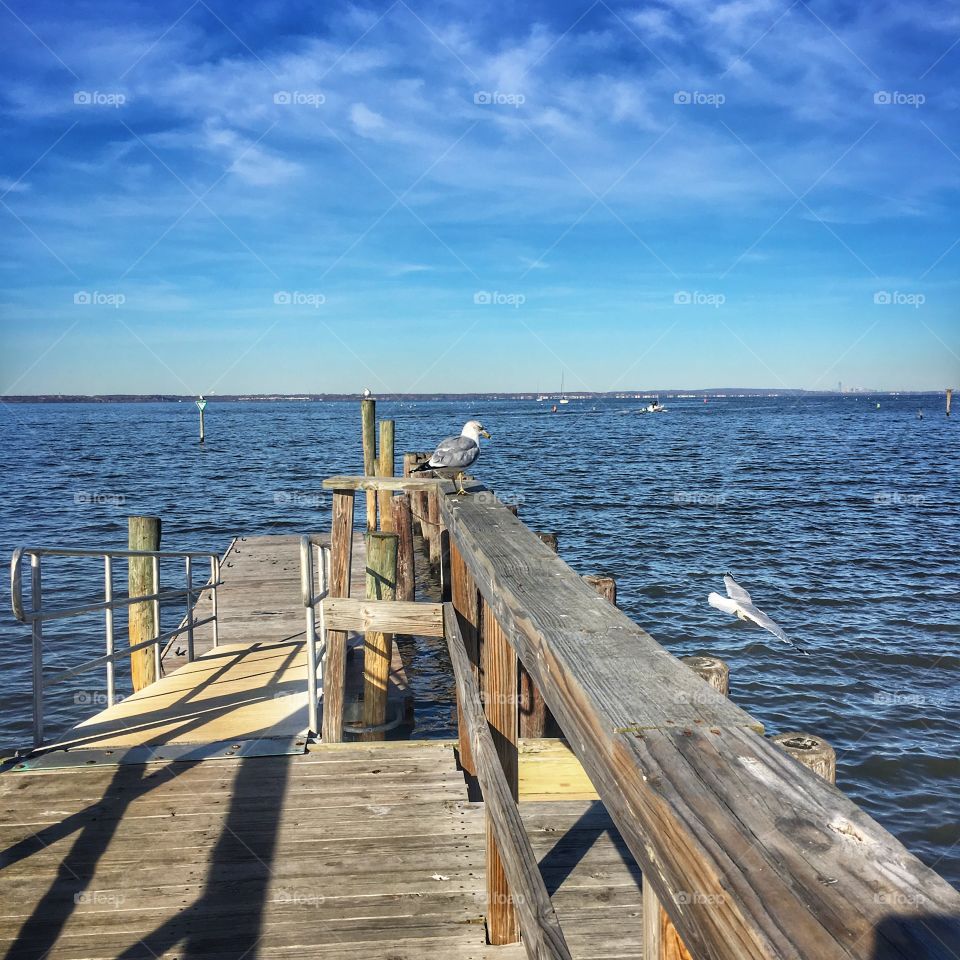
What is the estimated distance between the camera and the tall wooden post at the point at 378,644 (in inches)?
231

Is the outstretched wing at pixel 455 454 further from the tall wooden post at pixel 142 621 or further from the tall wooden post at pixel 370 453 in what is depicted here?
the tall wooden post at pixel 370 453

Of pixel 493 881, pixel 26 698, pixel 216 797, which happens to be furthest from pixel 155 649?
pixel 493 881

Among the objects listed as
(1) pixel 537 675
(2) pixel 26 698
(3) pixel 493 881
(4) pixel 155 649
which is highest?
(1) pixel 537 675

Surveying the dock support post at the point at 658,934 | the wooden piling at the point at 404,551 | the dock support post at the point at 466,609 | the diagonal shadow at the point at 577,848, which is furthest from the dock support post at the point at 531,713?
the wooden piling at the point at 404,551

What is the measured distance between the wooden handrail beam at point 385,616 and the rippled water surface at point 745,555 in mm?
3493

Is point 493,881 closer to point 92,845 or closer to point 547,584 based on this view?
point 547,584

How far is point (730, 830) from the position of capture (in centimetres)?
99

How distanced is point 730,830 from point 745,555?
52.3 feet

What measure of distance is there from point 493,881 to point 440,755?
1.76m

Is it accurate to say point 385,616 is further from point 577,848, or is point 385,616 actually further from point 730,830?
point 730,830

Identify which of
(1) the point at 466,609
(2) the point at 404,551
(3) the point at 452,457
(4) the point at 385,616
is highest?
(3) the point at 452,457

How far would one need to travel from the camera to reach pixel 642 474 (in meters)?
33.3

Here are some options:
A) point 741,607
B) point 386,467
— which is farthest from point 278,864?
point 386,467

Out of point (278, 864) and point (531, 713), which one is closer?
point (278, 864)
